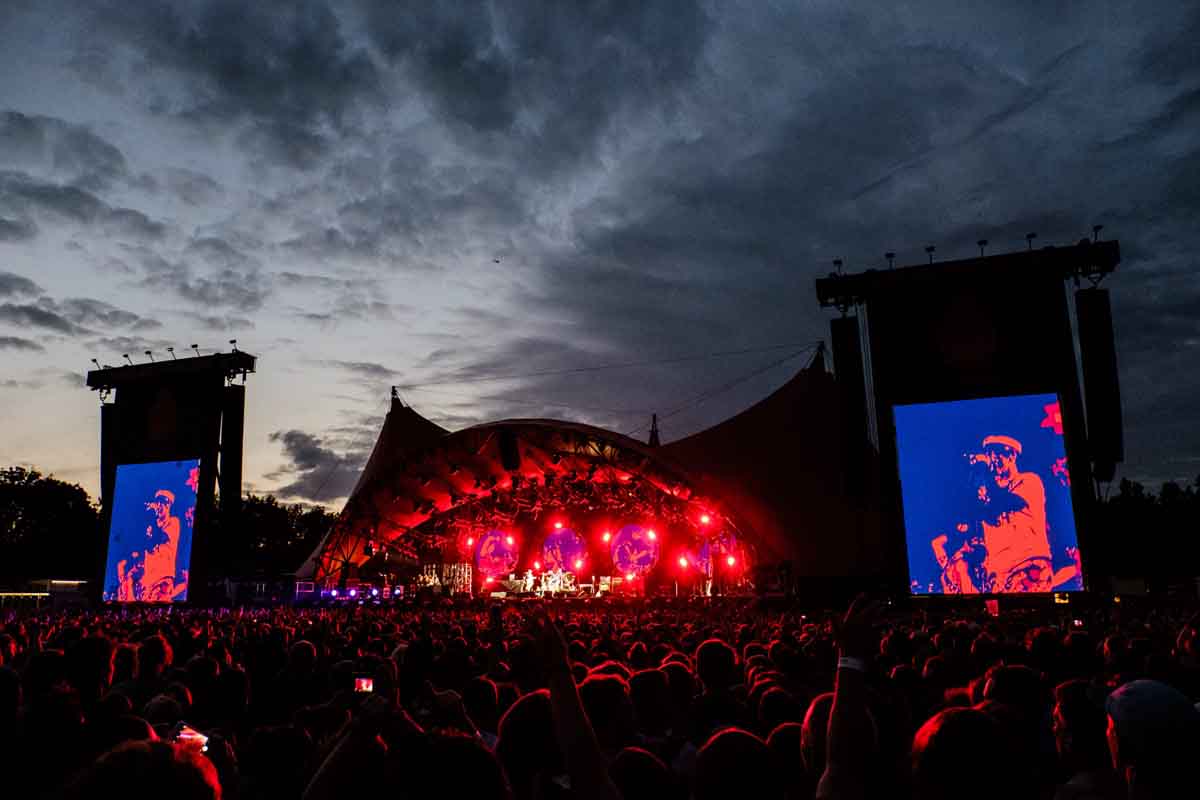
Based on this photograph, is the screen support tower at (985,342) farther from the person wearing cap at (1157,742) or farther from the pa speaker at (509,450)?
the person wearing cap at (1157,742)

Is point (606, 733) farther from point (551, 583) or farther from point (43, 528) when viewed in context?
point (43, 528)

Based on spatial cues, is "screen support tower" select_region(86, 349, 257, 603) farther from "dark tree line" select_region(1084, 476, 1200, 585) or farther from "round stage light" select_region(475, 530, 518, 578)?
"dark tree line" select_region(1084, 476, 1200, 585)

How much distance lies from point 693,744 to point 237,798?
80.1 inches

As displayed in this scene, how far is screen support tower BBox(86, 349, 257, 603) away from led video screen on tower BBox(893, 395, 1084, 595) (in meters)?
24.0

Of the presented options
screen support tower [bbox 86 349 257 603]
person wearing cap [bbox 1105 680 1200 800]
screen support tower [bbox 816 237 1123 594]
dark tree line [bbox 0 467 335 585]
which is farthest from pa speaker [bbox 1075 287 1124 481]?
dark tree line [bbox 0 467 335 585]

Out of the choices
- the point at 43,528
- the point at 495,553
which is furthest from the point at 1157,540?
the point at 43,528

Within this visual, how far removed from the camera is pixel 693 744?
4.14 m

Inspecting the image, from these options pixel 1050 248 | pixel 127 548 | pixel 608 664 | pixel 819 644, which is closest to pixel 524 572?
pixel 127 548

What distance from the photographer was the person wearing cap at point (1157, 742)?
7.14 ft

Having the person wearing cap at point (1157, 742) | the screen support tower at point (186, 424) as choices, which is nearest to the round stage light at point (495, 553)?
the screen support tower at point (186, 424)

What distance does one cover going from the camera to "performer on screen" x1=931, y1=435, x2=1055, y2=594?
70.7ft

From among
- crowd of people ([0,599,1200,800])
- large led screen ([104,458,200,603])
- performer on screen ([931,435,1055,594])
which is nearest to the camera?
crowd of people ([0,599,1200,800])

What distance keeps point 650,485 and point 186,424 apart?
1901cm

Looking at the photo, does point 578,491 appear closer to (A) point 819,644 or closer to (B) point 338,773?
(A) point 819,644
